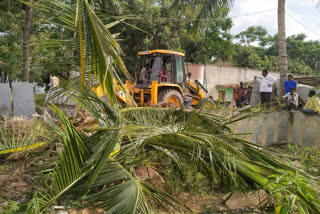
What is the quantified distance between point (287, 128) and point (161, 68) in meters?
4.54

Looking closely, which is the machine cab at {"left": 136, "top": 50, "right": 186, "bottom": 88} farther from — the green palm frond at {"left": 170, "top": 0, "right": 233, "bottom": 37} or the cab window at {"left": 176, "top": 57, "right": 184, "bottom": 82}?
the green palm frond at {"left": 170, "top": 0, "right": 233, "bottom": 37}

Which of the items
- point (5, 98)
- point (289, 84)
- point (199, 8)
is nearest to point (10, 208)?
point (5, 98)

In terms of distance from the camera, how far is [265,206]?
3.67 m

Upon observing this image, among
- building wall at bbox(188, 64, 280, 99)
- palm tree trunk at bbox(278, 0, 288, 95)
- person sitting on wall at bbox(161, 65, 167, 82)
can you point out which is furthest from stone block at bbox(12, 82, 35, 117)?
building wall at bbox(188, 64, 280, 99)

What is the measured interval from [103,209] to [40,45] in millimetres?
1892

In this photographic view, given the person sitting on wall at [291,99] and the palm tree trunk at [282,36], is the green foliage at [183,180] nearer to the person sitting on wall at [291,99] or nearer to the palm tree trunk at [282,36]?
the person sitting on wall at [291,99]

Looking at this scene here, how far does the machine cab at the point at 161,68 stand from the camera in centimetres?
1057

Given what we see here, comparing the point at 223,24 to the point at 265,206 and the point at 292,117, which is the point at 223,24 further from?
the point at 265,206

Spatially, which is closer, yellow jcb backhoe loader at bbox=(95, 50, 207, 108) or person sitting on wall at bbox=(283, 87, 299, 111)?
person sitting on wall at bbox=(283, 87, 299, 111)

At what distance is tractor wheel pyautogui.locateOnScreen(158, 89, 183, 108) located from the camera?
1034 centimetres

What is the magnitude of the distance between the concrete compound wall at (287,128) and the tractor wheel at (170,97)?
3.09 m

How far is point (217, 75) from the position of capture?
22781 mm

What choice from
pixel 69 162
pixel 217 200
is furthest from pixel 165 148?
pixel 69 162

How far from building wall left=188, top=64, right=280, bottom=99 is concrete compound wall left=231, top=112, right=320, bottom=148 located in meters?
13.1
